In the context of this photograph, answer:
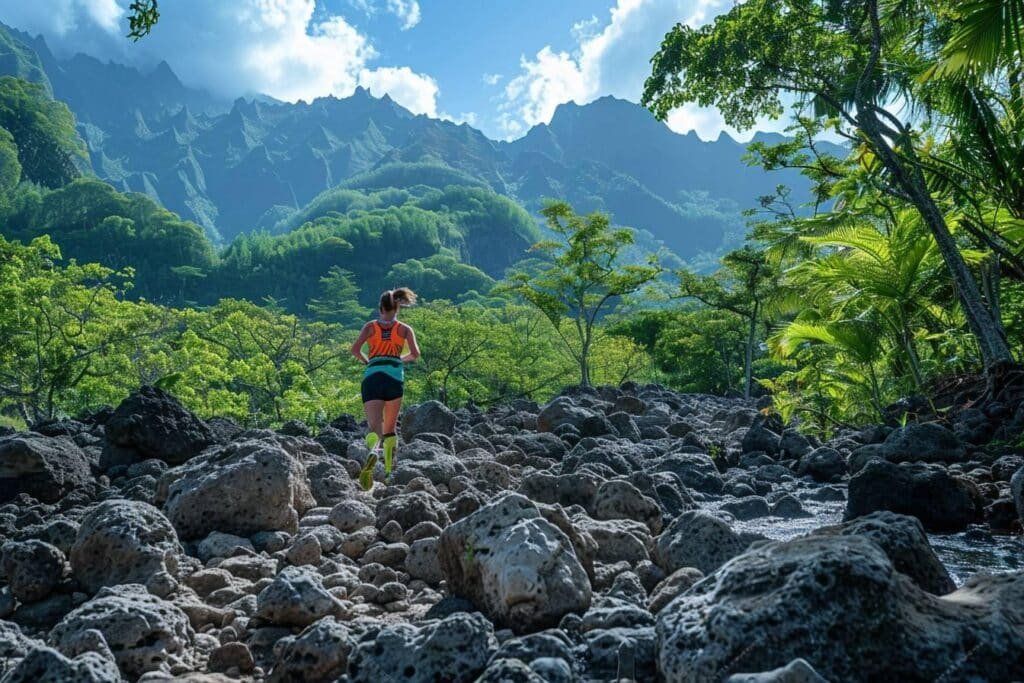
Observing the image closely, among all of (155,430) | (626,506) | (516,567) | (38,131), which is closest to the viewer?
(516,567)

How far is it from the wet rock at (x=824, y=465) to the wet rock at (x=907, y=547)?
5379 millimetres

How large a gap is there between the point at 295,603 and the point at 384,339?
4.04m

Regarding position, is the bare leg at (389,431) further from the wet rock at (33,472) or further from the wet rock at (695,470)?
the wet rock at (695,470)

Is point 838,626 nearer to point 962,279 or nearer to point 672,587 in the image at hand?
point 672,587

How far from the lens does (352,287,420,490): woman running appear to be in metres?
7.31

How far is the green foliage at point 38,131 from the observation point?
241 feet

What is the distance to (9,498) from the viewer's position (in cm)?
661

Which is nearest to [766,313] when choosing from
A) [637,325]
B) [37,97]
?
[637,325]

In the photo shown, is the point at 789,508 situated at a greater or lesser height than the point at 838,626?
greater

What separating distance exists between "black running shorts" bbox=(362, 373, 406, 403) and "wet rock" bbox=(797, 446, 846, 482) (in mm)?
5203

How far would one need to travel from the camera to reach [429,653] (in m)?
2.93

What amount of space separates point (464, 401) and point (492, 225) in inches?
5130

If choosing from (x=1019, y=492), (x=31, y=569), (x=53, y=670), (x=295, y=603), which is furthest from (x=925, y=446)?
(x=31, y=569)

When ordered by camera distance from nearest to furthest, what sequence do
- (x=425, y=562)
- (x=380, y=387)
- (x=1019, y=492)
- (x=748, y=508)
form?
1. (x=425, y=562)
2. (x=1019, y=492)
3. (x=748, y=508)
4. (x=380, y=387)
